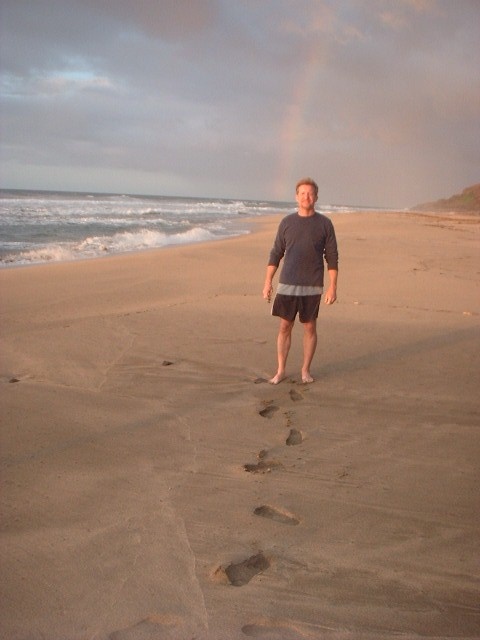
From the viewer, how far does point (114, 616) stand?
2.20 metres

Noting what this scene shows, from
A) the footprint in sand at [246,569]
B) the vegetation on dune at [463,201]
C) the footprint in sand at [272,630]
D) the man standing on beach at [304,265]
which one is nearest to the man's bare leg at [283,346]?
the man standing on beach at [304,265]

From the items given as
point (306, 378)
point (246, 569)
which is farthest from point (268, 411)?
point (246, 569)

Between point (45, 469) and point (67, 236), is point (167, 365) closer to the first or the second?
point (45, 469)

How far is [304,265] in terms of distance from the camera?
4918 mm

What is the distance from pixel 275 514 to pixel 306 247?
2557 mm

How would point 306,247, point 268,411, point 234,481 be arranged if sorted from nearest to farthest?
point 234,481 < point 268,411 < point 306,247

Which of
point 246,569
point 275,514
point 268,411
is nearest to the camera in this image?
point 246,569

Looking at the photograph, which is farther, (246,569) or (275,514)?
(275,514)

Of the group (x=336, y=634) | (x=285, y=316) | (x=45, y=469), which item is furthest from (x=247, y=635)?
(x=285, y=316)

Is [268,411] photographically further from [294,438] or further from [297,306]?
[297,306]

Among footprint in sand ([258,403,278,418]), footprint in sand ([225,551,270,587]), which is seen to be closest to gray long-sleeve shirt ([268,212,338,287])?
footprint in sand ([258,403,278,418])

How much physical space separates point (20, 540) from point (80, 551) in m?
0.32

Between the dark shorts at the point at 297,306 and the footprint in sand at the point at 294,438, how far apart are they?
135cm

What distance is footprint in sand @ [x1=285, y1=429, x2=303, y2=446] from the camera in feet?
12.6
